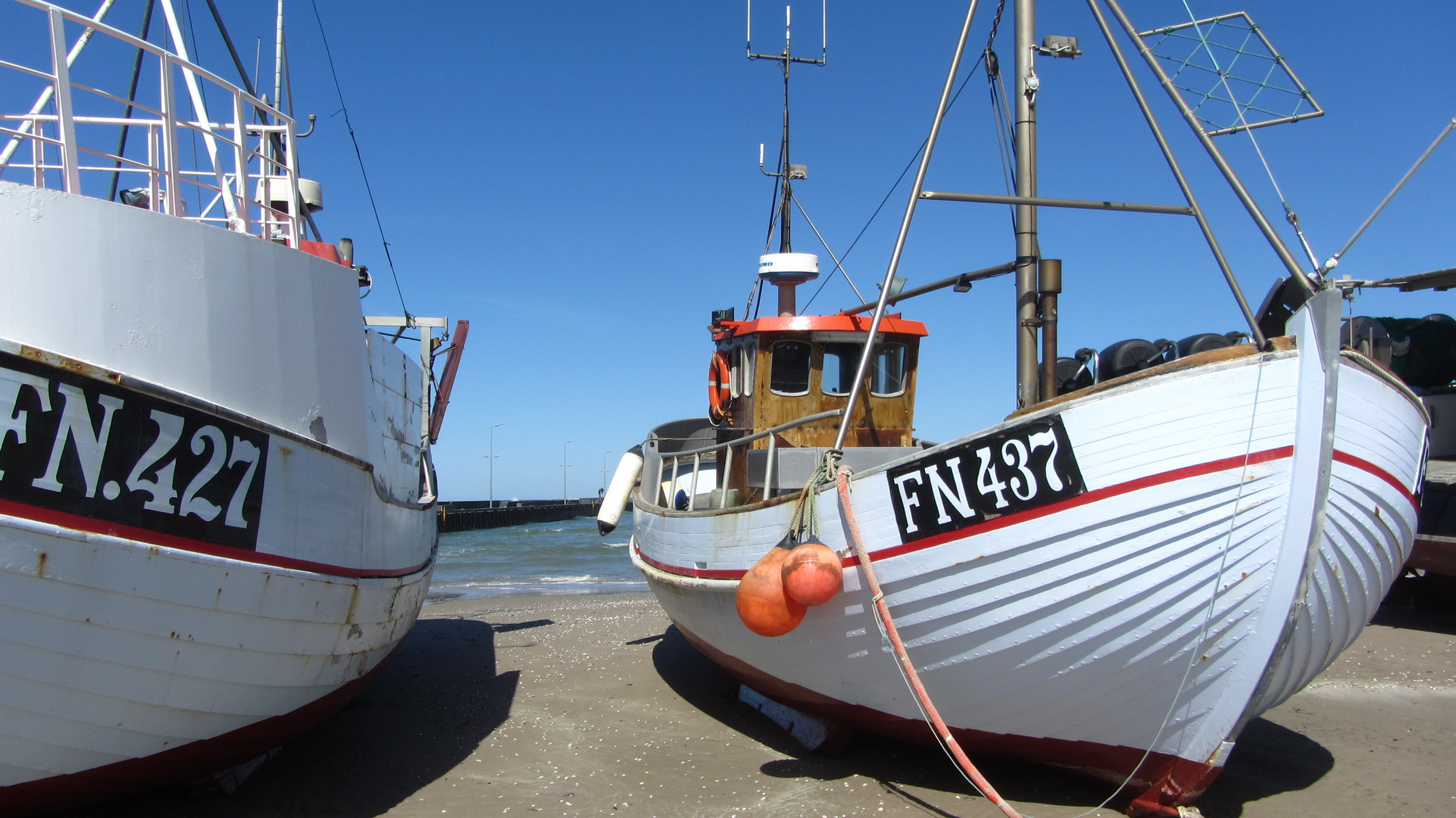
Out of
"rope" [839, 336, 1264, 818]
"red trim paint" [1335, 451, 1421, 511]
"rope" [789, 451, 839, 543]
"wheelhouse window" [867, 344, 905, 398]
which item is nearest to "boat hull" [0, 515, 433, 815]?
"rope" [789, 451, 839, 543]

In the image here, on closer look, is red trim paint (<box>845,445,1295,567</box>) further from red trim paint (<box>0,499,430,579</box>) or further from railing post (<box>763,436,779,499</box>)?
red trim paint (<box>0,499,430,579</box>)

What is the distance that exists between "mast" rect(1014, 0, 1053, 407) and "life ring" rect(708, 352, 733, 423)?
3119 mm

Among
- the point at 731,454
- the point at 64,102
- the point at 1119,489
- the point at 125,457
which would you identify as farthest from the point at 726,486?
the point at 64,102

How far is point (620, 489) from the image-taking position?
9984 mm

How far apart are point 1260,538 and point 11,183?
5.82 m

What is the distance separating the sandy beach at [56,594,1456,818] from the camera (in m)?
5.11

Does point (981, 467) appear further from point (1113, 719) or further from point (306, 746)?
point (306, 746)

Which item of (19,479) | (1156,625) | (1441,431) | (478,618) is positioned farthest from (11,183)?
(1441,431)

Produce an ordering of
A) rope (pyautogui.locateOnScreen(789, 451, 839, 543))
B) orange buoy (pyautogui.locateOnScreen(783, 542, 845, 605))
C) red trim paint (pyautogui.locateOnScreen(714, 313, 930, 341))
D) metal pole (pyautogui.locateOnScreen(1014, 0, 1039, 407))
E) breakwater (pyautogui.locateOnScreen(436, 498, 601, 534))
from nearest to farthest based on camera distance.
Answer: orange buoy (pyautogui.locateOnScreen(783, 542, 845, 605)) → rope (pyautogui.locateOnScreen(789, 451, 839, 543)) → metal pole (pyautogui.locateOnScreen(1014, 0, 1039, 407)) → red trim paint (pyautogui.locateOnScreen(714, 313, 930, 341)) → breakwater (pyautogui.locateOnScreen(436, 498, 601, 534))

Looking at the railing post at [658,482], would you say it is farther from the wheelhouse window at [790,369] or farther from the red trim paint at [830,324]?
the red trim paint at [830,324]

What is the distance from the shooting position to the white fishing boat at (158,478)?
11.9 ft

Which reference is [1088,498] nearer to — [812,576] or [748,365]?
[812,576]

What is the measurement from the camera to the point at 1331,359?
12.9 feet

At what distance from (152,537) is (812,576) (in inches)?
126
